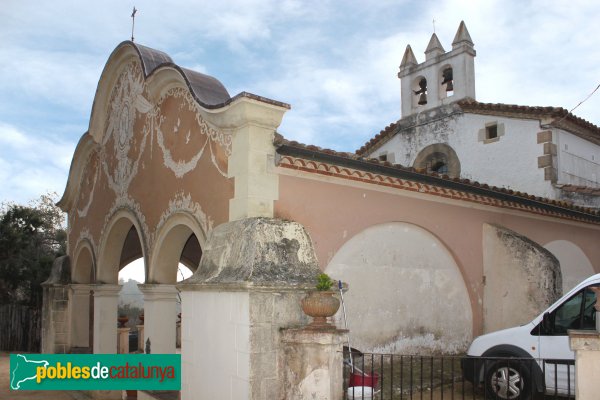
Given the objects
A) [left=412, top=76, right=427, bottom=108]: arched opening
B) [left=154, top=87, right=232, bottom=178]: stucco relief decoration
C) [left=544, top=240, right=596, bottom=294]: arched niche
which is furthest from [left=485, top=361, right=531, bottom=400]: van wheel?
[left=412, top=76, right=427, bottom=108]: arched opening

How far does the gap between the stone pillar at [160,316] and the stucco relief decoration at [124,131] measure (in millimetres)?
2325

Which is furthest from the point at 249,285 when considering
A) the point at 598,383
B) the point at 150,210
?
the point at 150,210

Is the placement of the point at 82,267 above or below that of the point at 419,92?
below

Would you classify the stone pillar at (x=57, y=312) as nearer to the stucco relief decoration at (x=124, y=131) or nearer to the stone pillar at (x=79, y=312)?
the stone pillar at (x=79, y=312)

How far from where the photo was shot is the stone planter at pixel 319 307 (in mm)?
5703

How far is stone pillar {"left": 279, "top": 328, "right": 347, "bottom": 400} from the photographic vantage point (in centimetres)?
557

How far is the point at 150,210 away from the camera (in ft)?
30.5

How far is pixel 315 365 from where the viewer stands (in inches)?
222

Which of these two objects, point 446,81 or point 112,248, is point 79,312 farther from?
point 446,81

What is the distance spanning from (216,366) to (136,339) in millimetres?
11220

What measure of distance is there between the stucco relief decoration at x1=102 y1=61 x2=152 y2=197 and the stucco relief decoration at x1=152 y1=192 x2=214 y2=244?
170 centimetres

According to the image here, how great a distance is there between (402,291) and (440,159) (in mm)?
7673

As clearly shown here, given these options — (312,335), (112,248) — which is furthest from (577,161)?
(112,248)

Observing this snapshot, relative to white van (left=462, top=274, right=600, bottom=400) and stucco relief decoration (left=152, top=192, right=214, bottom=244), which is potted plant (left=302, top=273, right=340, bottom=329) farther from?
stucco relief decoration (left=152, top=192, right=214, bottom=244)
